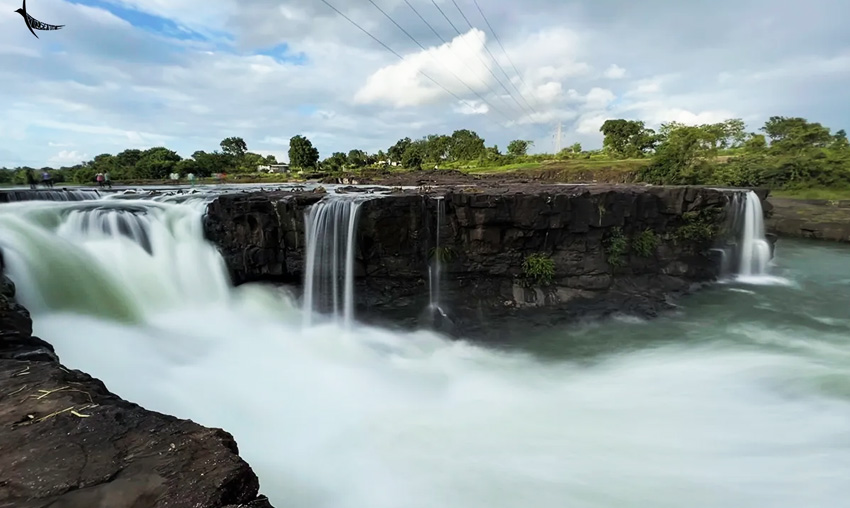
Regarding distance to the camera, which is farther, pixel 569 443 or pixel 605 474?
pixel 569 443

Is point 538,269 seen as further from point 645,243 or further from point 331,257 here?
point 331,257

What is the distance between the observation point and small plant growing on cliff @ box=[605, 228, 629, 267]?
1404cm

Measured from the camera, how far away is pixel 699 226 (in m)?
15.6

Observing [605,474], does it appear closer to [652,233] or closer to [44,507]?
[44,507]

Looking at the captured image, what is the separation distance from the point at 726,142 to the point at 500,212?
3713 cm

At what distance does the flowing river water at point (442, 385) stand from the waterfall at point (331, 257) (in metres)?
0.68

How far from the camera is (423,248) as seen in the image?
13188mm

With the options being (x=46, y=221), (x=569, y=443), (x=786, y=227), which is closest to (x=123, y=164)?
(x=46, y=221)

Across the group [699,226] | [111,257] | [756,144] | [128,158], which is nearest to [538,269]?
[699,226]

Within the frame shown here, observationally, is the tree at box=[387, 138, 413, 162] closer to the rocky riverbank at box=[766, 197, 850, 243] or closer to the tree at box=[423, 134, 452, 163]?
the tree at box=[423, 134, 452, 163]

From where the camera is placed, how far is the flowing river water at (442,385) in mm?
5906

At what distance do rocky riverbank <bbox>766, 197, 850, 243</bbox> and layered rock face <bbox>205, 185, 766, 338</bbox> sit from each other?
1656 cm

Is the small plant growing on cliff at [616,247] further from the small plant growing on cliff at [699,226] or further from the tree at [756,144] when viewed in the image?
the tree at [756,144]

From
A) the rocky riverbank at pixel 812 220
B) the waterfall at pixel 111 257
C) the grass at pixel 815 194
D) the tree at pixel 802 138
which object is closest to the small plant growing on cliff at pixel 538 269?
the waterfall at pixel 111 257
